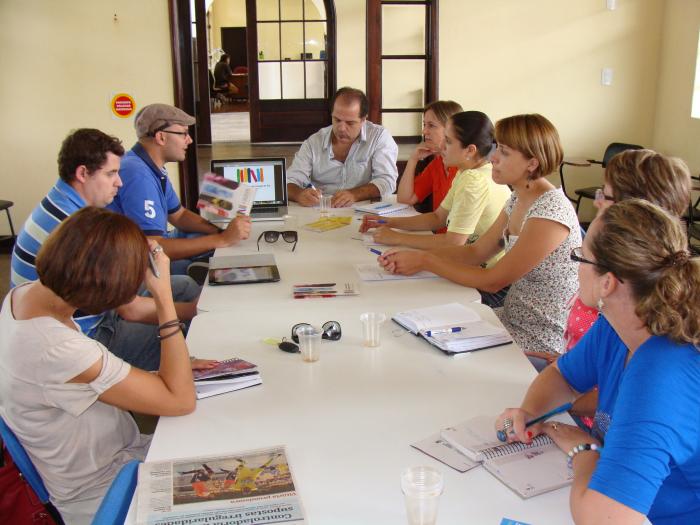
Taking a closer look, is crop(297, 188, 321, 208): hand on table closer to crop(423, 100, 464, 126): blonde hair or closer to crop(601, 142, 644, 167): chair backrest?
crop(423, 100, 464, 126): blonde hair

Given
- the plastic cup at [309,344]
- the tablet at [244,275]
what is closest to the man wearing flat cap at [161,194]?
the tablet at [244,275]

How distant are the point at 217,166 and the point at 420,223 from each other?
3.54 ft

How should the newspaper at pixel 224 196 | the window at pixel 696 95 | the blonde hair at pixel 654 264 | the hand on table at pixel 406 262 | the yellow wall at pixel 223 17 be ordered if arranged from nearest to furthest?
the blonde hair at pixel 654 264 → the hand on table at pixel 406 262 → the newspaper at pixel 224 196 → the window at pixel 696 95 → the yellow wall at pixel 223 17

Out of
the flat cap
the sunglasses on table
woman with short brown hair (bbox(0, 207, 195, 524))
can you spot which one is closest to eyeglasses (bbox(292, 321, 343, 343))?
the sunglasses on table

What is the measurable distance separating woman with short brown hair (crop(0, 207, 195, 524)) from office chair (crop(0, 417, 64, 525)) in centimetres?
2

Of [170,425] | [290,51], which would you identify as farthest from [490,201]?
[290,51]

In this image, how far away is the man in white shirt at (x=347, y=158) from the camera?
170 inches

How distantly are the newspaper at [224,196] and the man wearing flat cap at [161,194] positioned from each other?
0.37 feet

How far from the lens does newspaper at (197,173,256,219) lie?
3.39 metres

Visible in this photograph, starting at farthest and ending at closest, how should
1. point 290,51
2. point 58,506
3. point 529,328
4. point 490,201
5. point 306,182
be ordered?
point 290,51 → point 306,182 → point 490,201 → point 529,328 → point 58,506

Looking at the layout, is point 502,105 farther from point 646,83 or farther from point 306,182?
point 306,182

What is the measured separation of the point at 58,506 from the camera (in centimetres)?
175

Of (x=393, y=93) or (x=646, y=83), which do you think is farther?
(x=393, y=93)

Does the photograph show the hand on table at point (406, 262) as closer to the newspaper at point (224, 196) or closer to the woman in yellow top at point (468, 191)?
the woman in yellow top at point (468, 191)
